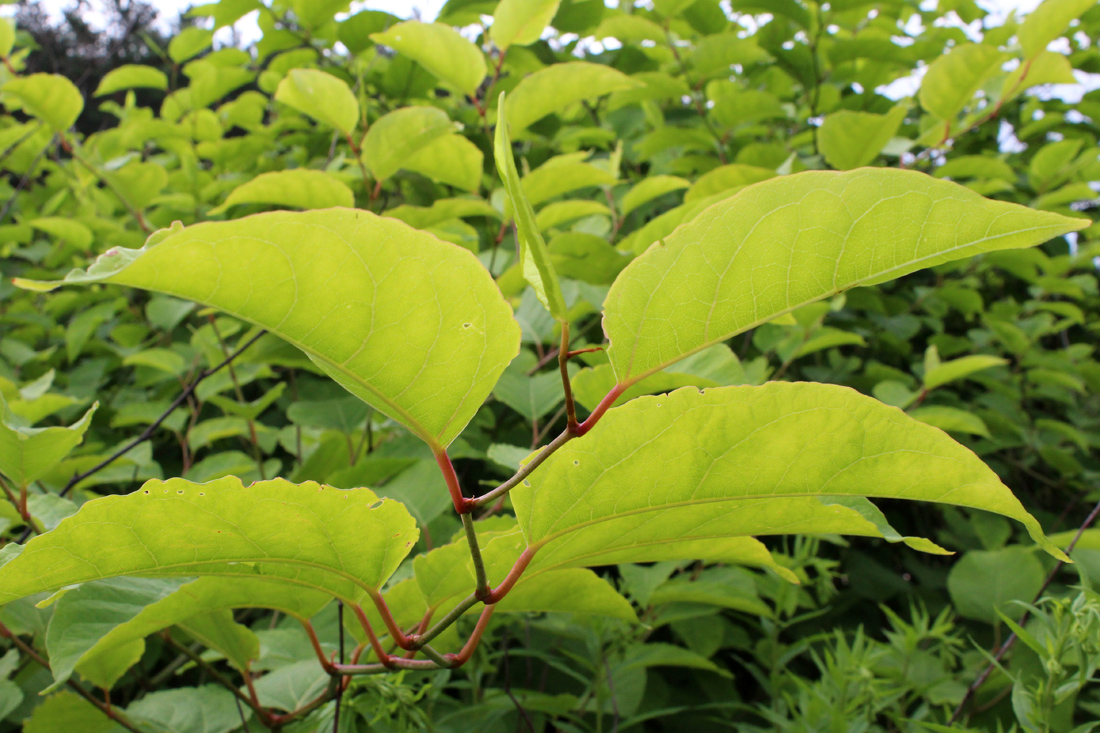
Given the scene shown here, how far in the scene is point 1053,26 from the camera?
3.90 ft

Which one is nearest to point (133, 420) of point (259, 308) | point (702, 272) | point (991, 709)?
Answer: point (259, 308)

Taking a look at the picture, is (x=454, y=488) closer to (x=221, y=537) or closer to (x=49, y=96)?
(x=221, y=537)

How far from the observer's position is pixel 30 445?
2.22ft

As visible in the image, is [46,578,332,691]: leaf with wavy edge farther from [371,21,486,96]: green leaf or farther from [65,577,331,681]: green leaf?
[371,21,486,96]: green leaf

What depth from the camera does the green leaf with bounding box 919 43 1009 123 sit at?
117 centimetres

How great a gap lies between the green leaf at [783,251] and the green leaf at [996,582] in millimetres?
1039

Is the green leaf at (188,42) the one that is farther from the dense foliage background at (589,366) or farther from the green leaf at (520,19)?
the green leaf at (520,19)

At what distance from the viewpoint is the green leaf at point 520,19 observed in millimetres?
1060

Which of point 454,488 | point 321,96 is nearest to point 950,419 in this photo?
point 454,488

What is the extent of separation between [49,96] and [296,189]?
69 centimetres

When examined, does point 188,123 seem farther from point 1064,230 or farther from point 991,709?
point 991,709

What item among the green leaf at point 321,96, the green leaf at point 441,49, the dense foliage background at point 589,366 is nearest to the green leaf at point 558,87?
the dense foliage background at point 589,366

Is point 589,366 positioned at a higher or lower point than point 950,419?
higher

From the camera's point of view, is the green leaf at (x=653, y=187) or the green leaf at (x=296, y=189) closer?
the green leaf at (x=296, y=189)
